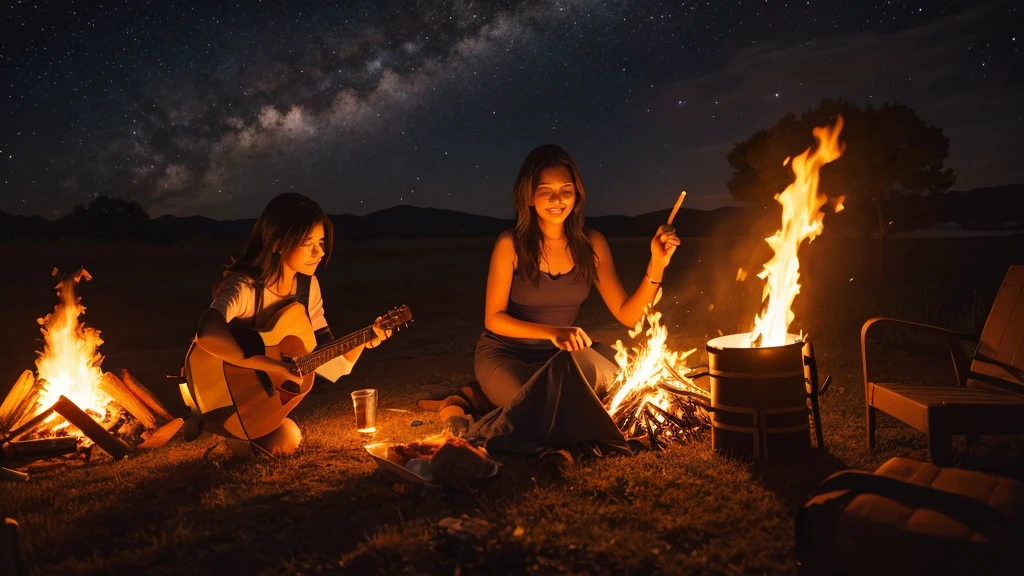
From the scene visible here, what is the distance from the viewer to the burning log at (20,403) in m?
5.59

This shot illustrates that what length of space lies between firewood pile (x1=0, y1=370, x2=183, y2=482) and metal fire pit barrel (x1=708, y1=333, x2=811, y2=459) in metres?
4.60

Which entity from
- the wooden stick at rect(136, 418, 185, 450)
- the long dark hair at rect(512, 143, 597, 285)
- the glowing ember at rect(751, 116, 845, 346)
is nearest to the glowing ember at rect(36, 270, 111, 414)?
the wooden stick at rect(136, 418, 185, 450)

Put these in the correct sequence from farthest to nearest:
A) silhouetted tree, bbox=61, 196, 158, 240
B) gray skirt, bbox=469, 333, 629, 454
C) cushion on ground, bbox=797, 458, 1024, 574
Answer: silhouetted tree, bbox=61, 196, 158, 240 → gray skirt, bbox=469, 333, 629, 454 → cushion on ground, bbox=797, 458, 1024, 574

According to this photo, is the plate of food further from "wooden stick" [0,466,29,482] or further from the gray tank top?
"wooden stick" [0,466,29,482]

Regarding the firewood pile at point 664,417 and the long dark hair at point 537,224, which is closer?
the firewood pile at point 664,417

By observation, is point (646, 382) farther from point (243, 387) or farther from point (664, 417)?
point (243, 387)

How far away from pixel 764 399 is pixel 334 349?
3.18 m

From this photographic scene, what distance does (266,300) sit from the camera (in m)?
5.22

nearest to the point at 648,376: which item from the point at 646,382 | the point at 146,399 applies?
the point at 646,382

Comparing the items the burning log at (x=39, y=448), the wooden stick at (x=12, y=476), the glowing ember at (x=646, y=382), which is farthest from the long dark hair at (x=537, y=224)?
the wooden stick at (x=12, y=476)

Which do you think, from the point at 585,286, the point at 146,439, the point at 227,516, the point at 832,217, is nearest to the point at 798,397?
the point at 585,286

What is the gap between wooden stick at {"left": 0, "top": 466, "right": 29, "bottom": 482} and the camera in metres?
4.95

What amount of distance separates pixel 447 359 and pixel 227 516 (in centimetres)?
536

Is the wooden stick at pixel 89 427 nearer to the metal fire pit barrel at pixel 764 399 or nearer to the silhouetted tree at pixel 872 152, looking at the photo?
the metal fire pit barrel at pixel 764 399
